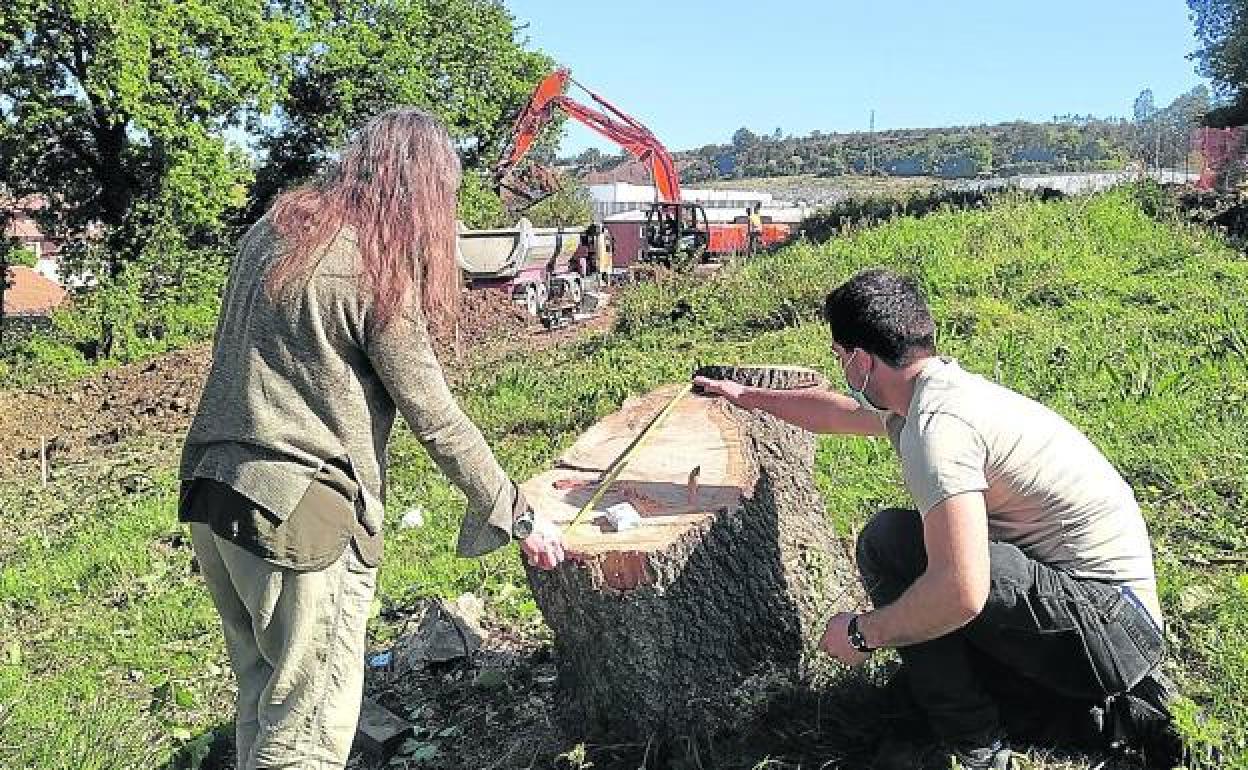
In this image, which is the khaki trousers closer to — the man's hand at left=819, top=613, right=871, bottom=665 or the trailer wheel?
the man's hand at left=819, top=613, right=871, bottom=665

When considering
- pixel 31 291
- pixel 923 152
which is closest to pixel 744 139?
pixel 923 152

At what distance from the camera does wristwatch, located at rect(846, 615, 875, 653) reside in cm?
268

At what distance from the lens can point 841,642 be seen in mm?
2730

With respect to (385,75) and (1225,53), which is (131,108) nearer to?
(385,75)

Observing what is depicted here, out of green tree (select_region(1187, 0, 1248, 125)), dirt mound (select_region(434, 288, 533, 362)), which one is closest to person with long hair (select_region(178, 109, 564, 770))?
dirt mound (select_region(434, 288, 533, 362))

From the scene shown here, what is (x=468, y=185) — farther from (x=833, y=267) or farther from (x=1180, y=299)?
(x=1180, y=299)

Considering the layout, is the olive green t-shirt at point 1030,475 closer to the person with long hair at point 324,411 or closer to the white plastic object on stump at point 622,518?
the white plastic object on stump at point 622,518

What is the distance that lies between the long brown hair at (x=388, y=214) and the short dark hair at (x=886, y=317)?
3.05 ft

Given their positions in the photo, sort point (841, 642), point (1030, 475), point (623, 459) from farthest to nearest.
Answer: point (623, 459), point (841, 642), point (1030, 475)

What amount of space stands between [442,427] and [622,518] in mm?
686

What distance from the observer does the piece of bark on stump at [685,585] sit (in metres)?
2.96

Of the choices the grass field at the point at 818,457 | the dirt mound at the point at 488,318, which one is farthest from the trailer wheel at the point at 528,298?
the grass field at the point at 818,457

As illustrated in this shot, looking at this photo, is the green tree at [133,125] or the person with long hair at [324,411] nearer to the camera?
the person with long hair at [324,411]

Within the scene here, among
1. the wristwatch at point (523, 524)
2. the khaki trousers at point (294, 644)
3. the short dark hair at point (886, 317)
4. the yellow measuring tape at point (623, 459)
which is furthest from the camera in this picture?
the yellow measuring tape at point (623, 459)
